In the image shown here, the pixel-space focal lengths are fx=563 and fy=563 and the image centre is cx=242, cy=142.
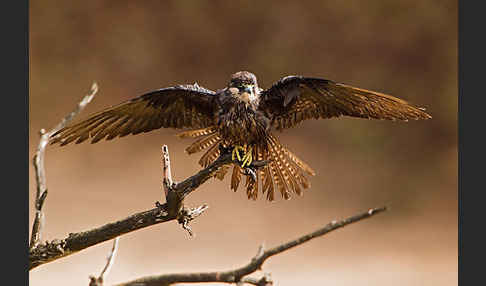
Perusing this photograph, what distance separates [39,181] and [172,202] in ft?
1.29

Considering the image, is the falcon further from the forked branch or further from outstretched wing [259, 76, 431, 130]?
the forked branch

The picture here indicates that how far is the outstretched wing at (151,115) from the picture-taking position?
5.86ft

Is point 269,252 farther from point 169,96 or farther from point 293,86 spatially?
point 169,96

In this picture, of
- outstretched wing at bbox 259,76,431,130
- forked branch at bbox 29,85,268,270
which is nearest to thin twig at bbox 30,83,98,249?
forked branch at bbox 29,85,268,270

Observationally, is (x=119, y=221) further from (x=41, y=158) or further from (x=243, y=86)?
(x=243, y=86)

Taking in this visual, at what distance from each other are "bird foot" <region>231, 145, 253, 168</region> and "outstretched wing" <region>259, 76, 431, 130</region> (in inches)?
5.5

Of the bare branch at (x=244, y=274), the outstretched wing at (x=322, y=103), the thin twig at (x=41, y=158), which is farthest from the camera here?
the outstretched wing at (x=322, y=103)

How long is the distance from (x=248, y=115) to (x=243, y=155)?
0.13 m

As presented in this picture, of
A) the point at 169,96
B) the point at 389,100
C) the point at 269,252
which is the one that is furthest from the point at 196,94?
the point at 269,252

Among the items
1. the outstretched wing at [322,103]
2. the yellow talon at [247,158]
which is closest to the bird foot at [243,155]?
the yellow talon at [247,158]

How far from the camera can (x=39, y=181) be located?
1.64m

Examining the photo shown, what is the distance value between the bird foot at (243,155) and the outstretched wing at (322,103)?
139mm

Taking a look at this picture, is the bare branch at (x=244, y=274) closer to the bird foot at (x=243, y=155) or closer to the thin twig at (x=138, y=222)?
the thin twig at (x=138, y=222)

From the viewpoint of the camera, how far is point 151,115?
1.91 m
